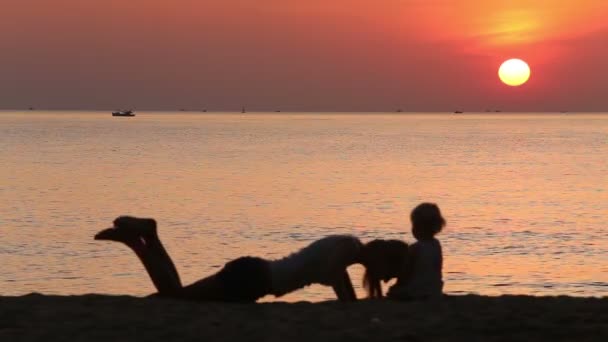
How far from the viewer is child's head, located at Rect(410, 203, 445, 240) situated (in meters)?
10.4

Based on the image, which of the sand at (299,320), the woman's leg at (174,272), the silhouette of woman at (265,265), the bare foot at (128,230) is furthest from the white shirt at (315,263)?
the bare foot at (128,230)

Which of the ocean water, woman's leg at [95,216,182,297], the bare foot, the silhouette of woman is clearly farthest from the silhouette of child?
the ocean water

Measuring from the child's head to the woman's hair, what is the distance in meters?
0.23

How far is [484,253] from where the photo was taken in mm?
28281

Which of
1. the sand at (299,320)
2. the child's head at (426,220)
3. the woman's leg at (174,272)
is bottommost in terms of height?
the sand at (299,320)

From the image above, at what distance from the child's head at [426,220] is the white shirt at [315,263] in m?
0.77

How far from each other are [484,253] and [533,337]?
64.5ft

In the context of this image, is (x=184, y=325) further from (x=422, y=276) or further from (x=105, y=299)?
(x=422, y=276)

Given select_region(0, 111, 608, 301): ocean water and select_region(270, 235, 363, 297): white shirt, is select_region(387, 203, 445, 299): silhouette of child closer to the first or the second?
select_region(270, 235, 363, 297): white shirt

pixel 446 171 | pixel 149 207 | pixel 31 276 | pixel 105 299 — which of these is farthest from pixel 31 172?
pixel 105 299

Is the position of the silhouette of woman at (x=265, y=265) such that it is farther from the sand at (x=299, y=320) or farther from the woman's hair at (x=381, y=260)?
the sand at (x=299, y=320)

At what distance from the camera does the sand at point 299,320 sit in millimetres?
8891

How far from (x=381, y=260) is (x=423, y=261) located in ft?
1.58

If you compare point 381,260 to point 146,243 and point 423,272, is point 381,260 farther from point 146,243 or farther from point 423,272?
point 146,243
